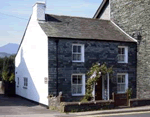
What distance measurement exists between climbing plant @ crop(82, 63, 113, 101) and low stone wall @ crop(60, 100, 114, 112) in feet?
7.61

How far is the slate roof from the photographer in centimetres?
1983

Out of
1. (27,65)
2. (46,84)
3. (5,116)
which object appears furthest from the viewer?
(27,65)

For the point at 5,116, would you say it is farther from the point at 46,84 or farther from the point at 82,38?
the point at 82,38

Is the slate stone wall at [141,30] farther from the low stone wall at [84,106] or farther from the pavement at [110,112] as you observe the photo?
the low stone wall at [84,106]

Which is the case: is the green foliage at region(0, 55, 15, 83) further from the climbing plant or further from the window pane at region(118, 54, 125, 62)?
the window pane at region(118, 54, 125, 62)


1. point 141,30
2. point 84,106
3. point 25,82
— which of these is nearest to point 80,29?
point 141,30

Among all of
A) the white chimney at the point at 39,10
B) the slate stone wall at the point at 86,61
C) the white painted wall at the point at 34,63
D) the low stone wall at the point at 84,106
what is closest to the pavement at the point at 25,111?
the low stone wall at the point at 84,106

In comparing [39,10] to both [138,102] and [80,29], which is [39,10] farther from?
[138,102]

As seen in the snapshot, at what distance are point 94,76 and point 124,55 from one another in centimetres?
408

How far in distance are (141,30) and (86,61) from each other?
214 inches

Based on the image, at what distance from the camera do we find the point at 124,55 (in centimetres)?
2214

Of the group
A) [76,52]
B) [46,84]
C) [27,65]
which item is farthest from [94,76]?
[27,65]

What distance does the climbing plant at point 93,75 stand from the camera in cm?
1958

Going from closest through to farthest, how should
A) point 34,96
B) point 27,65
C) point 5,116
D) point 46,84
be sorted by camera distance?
point 5,116, point 46,84, point 34,96, point 27,65
